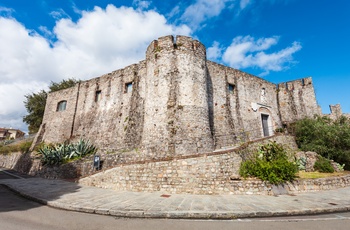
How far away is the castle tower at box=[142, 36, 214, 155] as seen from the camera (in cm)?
1124

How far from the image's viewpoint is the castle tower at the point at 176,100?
11242mm

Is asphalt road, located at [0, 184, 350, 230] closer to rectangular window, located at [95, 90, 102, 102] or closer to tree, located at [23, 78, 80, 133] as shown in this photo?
rectangular window, located at [95, 90, 102, 102]

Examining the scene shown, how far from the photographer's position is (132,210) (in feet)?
18.1

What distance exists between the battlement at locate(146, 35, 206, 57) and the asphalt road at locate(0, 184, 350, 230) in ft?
37.0

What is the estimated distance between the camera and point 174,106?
11.9m

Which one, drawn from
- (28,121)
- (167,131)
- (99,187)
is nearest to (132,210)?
(99,187)

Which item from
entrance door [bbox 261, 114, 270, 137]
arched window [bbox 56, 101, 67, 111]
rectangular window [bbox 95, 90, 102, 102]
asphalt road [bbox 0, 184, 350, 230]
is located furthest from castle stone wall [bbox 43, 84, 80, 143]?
entrance door [bbox 261, 114, 270, 137]

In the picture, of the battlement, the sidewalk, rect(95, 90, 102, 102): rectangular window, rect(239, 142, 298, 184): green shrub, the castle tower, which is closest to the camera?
the sidewalk

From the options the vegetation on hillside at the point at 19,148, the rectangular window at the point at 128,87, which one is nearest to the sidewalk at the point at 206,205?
the rectangular window at the point at 128,87

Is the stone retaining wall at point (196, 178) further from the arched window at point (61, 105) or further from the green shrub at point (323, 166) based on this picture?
the arched window at point (61, 105)

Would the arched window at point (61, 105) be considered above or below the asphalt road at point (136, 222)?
above

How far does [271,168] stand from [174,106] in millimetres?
6601

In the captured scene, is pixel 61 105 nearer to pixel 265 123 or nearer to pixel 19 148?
pixel 19 148

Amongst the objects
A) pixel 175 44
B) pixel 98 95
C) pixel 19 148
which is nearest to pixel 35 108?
pixel 19 148
